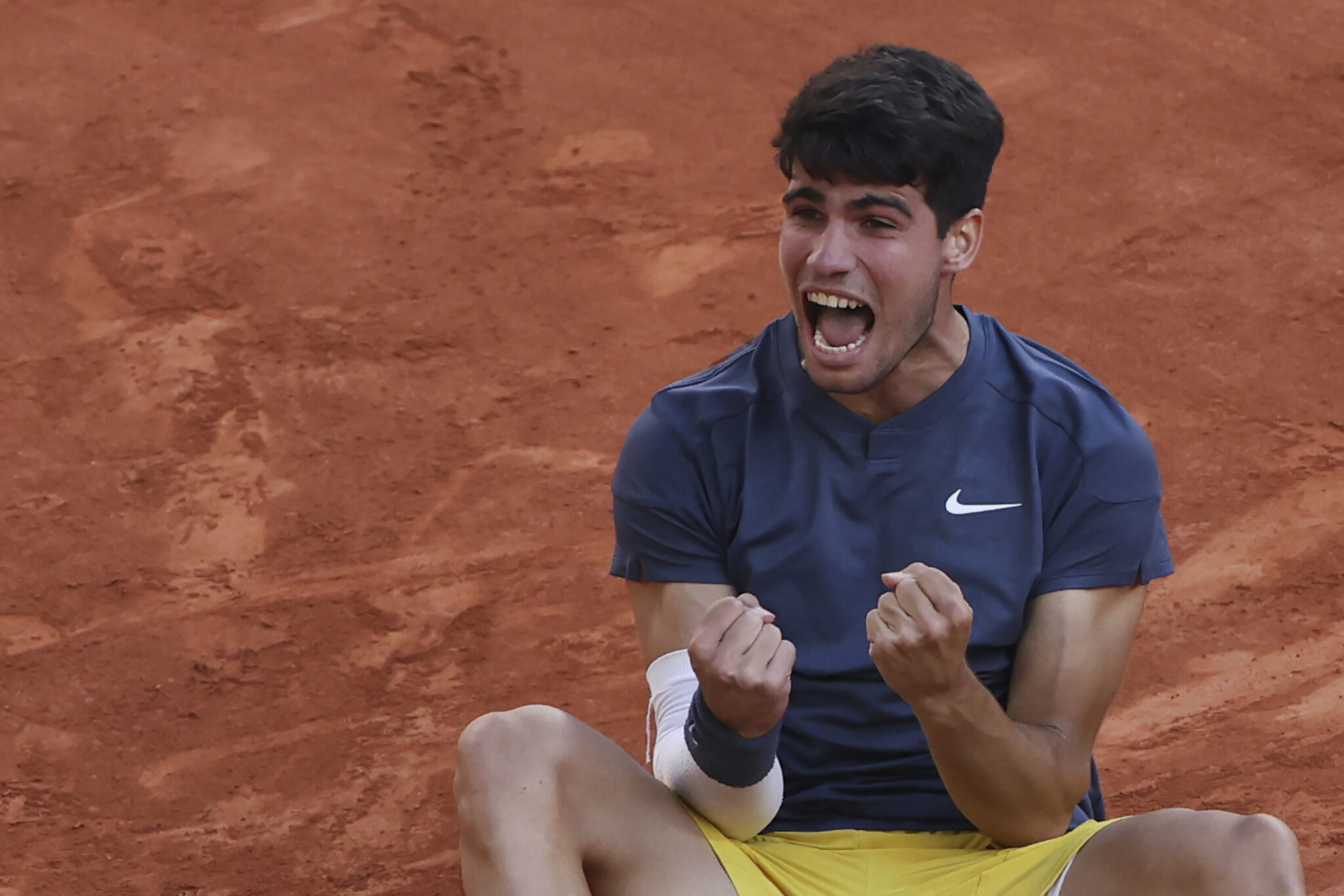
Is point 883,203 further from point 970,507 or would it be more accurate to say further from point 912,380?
point 970,507

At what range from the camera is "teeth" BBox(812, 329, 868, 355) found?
118 inches

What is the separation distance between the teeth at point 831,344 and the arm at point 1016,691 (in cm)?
49

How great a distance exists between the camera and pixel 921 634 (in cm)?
257

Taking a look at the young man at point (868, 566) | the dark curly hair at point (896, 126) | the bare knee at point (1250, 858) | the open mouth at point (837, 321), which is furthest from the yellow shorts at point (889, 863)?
the dark curly hair at point (896, 126)

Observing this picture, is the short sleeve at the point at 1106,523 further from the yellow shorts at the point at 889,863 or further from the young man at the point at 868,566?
the yellow shorts at the point at 889,863

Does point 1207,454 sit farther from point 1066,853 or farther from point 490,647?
point 1066,853

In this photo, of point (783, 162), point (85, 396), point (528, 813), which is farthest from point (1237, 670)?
point (85, 396)

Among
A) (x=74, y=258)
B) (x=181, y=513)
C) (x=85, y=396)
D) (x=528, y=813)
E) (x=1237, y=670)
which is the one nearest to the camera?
(x=528, y=813)

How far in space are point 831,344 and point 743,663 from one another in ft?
2.36

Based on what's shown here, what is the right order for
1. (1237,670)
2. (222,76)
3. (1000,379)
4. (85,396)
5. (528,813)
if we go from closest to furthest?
(528,813)
(1000,379)
(1237,670)
(85,396)
(222,76)

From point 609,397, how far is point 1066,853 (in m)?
3.33

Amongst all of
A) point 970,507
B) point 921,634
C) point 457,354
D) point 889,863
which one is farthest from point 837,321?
point 457,354

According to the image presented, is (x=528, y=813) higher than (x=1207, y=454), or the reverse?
(x=528, y=813)

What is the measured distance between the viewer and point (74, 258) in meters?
6.37
